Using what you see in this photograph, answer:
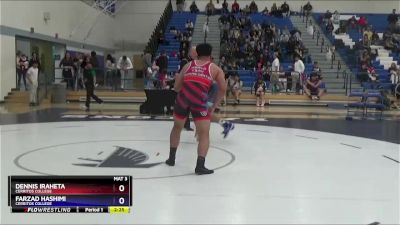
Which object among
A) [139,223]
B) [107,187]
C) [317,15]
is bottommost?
[139,223]

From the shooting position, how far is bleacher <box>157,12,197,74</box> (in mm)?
21406

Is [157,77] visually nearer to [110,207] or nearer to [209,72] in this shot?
[209,72]

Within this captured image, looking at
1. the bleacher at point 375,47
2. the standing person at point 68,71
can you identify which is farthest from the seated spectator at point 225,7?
the standing person at point 68,71

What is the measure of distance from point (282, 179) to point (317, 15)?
82.3 feet

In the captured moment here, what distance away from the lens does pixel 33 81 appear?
1463 cm

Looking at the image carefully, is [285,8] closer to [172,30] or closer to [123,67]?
[172,30]

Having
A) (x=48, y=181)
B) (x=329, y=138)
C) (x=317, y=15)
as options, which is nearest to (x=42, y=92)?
(x=329, y=138)

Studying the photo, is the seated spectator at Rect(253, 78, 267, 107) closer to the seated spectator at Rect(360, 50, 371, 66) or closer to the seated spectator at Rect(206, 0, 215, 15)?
the seated spectator at Rect(360, 50, 371, 66)

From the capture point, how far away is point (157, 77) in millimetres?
16641

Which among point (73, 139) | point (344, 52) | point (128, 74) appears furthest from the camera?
point (344, 52)

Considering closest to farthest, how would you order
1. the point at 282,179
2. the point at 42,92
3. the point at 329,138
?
the point at 282,179 → the point at 329,138 → the point at 42,92
